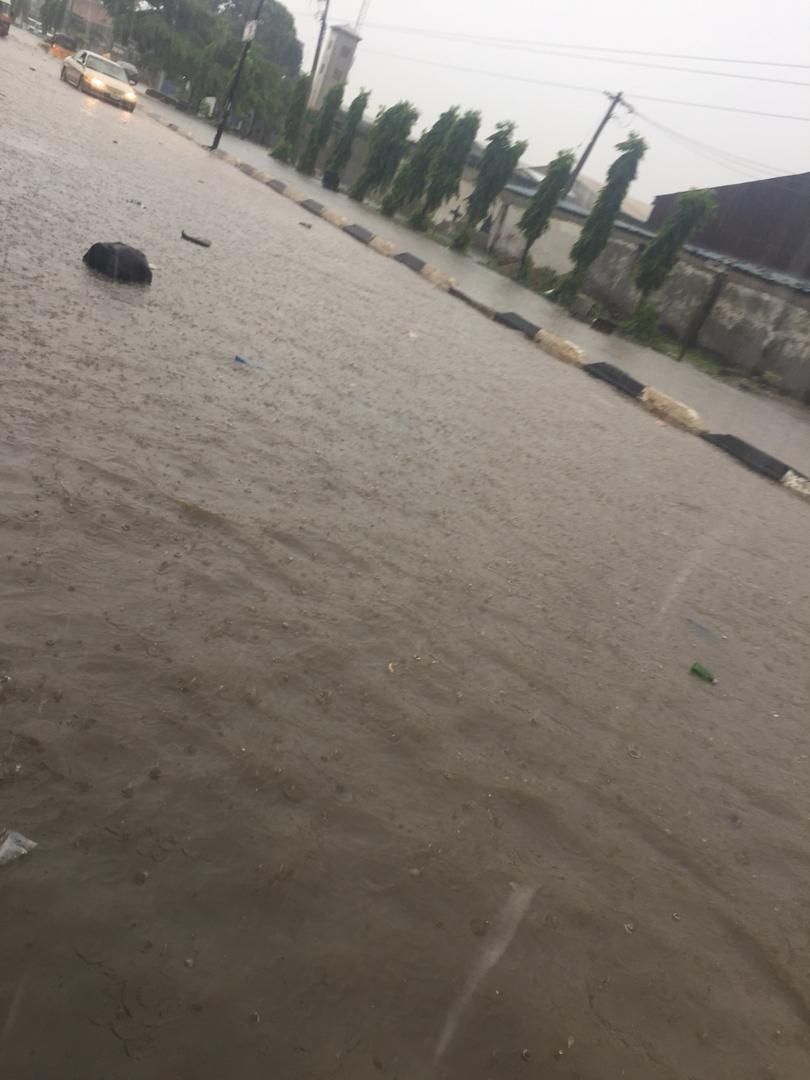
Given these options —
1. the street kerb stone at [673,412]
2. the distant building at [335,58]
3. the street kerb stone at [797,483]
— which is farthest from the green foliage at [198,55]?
the street kerb stone at [797,483]

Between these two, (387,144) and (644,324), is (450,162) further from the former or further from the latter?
(644,324)

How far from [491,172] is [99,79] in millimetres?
14026

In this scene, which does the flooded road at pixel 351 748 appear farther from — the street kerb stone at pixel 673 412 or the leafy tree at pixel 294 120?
the leafy tree at pixel 294 120

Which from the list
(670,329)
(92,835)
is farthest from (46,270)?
(670,329)

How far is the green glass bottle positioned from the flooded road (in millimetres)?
38

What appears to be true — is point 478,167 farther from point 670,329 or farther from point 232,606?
point 232,606

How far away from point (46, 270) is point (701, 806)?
223 inches

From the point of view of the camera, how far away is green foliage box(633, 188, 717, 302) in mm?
21938

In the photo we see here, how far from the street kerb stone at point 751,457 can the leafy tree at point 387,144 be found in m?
27.0

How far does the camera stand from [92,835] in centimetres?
191

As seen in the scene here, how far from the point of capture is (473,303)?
613 inches

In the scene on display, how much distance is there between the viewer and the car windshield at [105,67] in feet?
81.6

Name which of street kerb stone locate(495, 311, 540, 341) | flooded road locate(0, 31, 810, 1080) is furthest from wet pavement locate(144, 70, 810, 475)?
flooded road locate(0, 31, 810, 1080)

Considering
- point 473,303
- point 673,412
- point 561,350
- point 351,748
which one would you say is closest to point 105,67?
point 473,303
